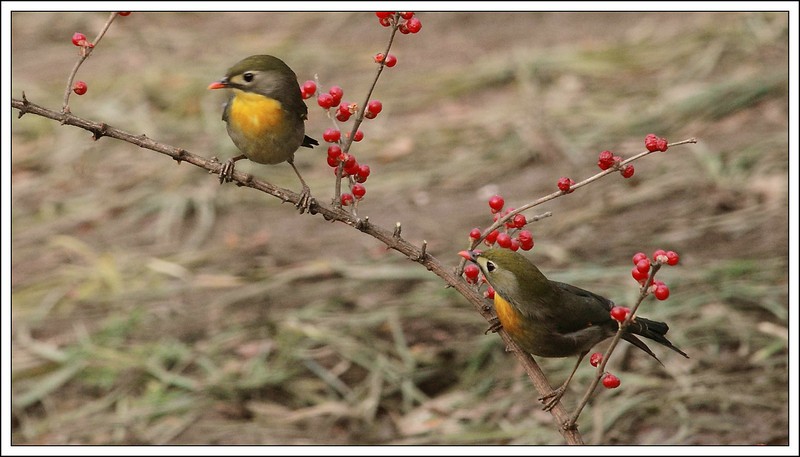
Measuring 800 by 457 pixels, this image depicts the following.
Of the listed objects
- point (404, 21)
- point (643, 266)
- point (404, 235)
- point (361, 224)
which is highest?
point (404, 235)

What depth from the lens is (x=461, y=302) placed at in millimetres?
6008

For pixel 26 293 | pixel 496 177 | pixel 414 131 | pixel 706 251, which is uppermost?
pixel 414 131

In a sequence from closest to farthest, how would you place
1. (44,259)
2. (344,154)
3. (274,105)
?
(344,154) → (274,105) → (44,259)

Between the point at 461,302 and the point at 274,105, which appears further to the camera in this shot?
the point at 461,302

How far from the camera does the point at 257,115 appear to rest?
2602 millimetres

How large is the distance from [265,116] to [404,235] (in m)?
4.43

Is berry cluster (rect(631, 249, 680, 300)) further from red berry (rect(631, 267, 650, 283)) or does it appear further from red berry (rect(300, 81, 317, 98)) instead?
red berry (rect(300, 81, 317, 98))

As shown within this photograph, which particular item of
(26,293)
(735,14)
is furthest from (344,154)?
(735,14)

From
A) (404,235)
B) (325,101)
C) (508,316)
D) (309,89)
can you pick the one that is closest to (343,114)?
(325,101)

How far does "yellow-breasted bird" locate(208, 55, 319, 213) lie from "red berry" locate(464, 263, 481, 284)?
0.49 metres

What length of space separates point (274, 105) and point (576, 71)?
6.72 meters

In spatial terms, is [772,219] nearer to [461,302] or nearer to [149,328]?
[461,302]

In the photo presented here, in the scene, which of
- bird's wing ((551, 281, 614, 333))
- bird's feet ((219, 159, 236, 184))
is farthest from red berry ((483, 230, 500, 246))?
bird's feet ((219, 159, 236, 184))

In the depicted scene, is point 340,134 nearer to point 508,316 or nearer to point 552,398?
point 508,316
